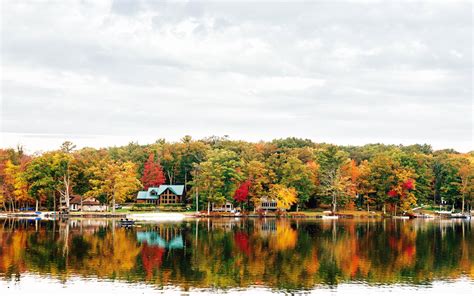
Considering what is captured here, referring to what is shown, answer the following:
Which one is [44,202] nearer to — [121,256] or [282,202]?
[282,202]

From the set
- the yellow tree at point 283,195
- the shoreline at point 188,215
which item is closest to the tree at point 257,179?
the yellow tree at point 283,195

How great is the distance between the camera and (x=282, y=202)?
89.2m

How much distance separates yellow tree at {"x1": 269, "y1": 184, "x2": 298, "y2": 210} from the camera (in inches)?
3494

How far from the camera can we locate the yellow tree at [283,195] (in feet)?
291

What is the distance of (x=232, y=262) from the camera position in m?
36.9

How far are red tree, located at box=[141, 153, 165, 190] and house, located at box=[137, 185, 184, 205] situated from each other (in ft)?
6.33

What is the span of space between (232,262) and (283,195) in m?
52.2

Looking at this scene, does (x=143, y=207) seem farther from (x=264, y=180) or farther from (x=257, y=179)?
(x=264, y=180)

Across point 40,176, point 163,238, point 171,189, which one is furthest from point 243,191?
point 163,238

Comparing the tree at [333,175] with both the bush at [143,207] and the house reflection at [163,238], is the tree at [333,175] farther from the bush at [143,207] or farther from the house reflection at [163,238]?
the house reflection at [163,238]

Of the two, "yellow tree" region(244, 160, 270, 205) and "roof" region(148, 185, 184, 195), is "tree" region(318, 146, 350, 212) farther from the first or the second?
"roof" region(148, 185, 184, 195)

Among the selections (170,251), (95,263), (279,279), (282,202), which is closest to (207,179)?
(282,202)

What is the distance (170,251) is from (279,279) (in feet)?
43.2

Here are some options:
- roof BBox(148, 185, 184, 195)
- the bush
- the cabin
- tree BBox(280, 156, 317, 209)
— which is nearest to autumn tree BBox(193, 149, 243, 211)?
the cabin
